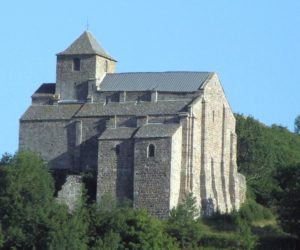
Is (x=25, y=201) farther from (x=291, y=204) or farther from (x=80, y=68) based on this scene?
(x=291, y=204)

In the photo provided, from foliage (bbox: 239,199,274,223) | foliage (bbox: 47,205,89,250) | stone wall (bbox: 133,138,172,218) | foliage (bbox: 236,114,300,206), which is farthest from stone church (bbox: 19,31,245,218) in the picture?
foliage (bbox: 47,205,89,250)

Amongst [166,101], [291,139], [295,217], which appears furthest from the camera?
[291,139]

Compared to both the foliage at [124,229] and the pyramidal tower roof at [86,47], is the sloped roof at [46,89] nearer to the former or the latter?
the pyramidal tower roof at [86,47]

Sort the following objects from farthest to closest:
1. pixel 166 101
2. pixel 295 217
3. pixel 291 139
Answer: pixel 291 139 < pixel 166 101 < pixel 295 217

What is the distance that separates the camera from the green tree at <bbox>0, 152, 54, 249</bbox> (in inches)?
3295

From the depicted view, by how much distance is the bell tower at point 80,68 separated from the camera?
93.6m

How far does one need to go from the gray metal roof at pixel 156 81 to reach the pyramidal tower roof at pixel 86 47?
1.79 meters

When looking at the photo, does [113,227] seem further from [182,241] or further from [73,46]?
[73,46]

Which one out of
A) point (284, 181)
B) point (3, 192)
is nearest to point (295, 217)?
point (284, 181)

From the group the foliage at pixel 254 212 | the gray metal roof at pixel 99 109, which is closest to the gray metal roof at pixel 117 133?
the gray metal roof at pixel 99 109

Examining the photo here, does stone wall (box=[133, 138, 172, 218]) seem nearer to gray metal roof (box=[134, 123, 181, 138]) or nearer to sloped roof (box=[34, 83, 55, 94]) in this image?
gray metal roof (box=[134, 123, 181, 138])

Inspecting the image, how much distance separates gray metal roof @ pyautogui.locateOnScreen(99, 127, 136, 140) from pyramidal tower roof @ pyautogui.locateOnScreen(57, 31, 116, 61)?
692cm

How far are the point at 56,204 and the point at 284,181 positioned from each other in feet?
39.1

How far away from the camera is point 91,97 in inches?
3634
